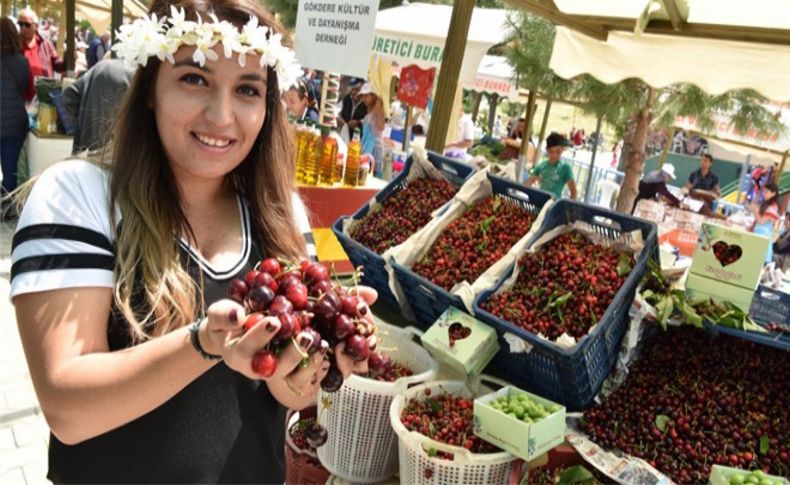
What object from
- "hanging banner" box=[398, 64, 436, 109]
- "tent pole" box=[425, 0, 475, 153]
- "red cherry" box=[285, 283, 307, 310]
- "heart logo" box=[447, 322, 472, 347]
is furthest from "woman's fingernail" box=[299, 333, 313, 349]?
"hanging banner" box=[398, 64, 436, 109]

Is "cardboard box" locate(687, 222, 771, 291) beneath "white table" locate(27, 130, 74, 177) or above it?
above

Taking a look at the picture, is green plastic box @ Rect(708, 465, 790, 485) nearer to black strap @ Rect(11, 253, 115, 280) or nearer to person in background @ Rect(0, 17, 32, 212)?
black strap @ Rect(11, 253, 115, 280)

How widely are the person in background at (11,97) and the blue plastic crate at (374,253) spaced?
4480 mm

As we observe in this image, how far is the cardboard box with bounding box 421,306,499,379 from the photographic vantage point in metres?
2.19

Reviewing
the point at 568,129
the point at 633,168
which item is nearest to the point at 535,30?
the point at 633,168

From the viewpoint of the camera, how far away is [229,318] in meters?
0.94

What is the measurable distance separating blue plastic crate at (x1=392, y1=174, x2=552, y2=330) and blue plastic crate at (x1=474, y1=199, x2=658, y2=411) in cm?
21

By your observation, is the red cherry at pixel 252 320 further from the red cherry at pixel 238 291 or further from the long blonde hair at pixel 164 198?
the long blonde hair at pixel 164 198

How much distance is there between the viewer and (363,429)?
235 cm

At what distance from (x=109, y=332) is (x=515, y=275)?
5.40 ft

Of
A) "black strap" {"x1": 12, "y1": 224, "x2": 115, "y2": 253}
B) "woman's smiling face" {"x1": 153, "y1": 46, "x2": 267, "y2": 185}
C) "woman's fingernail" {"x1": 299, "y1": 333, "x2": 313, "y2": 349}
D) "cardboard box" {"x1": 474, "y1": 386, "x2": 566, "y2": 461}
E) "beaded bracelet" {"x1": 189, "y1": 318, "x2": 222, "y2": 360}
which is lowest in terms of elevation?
"cardboard box" {"x1": 474, "y1": 386, "x2": 566, "y2": 461}

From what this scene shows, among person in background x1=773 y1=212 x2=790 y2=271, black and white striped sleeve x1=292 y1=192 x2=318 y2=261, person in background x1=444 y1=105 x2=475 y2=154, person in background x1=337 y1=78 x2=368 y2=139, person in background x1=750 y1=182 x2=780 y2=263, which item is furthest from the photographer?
person in background x1=444 y1=105 x2=475 y2=154

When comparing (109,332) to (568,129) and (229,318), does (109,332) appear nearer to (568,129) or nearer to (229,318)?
(229,318)

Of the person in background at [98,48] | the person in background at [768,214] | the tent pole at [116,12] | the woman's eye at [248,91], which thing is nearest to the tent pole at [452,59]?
the woman's eye at [248,91]
